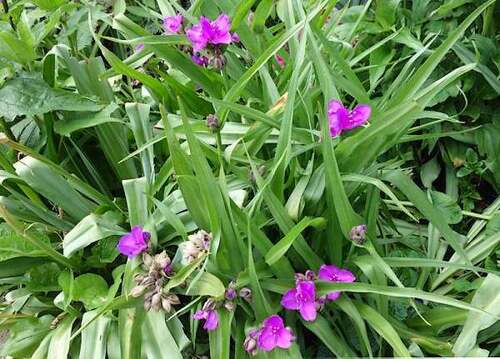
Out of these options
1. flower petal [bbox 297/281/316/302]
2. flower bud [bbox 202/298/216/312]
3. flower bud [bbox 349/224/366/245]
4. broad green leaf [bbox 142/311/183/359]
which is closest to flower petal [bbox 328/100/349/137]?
flower bud [bbox 349/224/366/245]

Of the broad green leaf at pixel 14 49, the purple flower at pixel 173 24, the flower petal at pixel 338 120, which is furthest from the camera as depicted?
the purple flower at pixel 173 24

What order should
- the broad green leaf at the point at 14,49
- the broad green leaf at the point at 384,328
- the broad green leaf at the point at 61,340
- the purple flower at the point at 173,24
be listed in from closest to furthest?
the broad green leaf at the point at 384,328 < the broad green leaf at the point at 61,340 < the broad green leaf at the point at 14,49 < the purple flower at the point at 173,24

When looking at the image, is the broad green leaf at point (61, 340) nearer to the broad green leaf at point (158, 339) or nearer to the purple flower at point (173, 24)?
the broad green leaf at point (158, 339)

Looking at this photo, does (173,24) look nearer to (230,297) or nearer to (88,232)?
(88,232)

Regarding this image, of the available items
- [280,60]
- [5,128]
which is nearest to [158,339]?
[5,128]

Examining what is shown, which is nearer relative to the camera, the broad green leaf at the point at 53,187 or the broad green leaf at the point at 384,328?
the broad green leaf at the point at 384,328

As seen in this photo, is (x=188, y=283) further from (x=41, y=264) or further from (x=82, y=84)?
(x=82, y=84)

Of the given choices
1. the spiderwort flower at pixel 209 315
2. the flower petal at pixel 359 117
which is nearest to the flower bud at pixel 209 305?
the spiderwort flower at pixel 209 315

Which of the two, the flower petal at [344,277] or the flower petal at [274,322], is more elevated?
the flower petal at [344,277]

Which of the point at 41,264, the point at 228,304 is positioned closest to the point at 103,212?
the point at 41,264

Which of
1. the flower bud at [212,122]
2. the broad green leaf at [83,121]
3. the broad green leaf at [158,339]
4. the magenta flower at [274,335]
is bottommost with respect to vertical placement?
the broad green leaf at [158,339]
